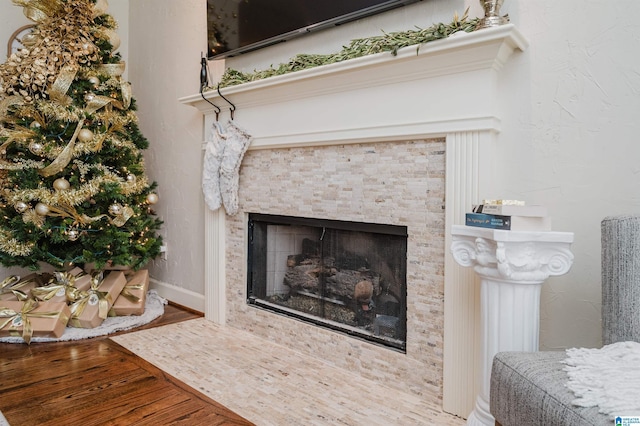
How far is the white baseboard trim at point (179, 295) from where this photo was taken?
2.84 meters

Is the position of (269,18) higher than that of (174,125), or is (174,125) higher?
(269,18)

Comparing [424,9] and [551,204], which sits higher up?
[424,9]

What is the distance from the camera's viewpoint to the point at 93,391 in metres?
1.71

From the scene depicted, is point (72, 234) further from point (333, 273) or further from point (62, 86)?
point (333, 273)

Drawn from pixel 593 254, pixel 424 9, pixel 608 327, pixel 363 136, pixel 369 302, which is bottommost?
pixel 369 302

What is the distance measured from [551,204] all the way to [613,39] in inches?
22.0

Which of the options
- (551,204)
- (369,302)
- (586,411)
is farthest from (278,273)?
(586,411)

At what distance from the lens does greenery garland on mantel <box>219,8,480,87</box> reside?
5.03 feet

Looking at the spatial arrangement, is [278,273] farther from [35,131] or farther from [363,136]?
[35,131]

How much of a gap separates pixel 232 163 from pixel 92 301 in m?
1.20

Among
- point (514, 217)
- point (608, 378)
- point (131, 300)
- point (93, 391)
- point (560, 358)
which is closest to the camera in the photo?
point (608, 378)

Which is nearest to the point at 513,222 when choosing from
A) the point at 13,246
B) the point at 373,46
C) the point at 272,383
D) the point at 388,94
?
the point at 388,94

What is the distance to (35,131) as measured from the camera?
241 centimetres

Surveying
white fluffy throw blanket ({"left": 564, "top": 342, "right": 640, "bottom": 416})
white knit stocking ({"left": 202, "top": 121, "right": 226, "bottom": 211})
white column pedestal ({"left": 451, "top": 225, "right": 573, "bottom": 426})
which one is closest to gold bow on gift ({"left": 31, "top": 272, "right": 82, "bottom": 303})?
white knit stocking ({"left": 202, "top": 121, "right": 226, "bottom": 211})
